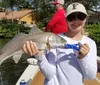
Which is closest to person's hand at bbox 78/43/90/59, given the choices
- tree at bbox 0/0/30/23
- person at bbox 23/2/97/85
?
person at bbox 23/2/97/85

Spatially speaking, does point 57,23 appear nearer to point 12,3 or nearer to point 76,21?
point 76,21

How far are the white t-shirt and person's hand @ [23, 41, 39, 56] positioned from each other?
0.10 m

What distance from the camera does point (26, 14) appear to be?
2287 inches

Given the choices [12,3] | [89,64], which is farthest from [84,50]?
[12,3]

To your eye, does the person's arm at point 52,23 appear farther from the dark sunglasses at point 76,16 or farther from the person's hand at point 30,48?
the person's hand at point 30,48

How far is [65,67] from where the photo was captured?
2.49m

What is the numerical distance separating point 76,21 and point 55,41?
273 mm

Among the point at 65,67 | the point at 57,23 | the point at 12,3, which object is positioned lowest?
the point at 12,3

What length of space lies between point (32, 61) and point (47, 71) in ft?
13.2

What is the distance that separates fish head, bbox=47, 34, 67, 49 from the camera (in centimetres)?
243

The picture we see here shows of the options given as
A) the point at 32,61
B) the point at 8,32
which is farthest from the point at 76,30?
the point at 8,32

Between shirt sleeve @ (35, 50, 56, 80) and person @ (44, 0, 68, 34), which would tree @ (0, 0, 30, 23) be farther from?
shirt sleeve @ (35, 50, 56, 80)

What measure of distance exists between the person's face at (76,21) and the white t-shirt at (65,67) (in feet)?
0.64

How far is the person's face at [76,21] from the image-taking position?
2.54 meters
